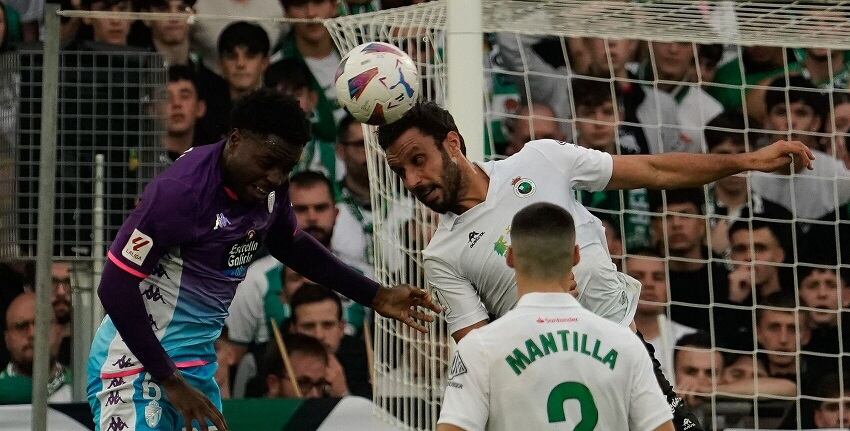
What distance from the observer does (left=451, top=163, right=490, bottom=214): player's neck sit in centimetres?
494

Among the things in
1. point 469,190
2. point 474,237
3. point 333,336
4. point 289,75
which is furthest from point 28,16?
point 474,237

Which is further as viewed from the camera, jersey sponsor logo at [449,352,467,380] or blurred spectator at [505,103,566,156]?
blurred spectator at [505,103,566,156]

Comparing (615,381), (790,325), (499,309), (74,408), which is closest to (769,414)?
(790,325)

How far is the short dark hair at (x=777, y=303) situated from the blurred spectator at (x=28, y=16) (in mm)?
4767

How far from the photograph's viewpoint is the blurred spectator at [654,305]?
779 centimetres

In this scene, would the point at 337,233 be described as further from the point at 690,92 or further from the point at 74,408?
the point at 690,92

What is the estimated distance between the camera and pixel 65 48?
25.4ft

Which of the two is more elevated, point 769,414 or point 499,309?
point 499,309

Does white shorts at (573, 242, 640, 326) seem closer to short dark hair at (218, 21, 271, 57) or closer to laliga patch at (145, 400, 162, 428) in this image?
laliga patch at (145, 400, 162, 428)

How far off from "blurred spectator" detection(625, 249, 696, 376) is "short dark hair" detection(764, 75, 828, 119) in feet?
4.27

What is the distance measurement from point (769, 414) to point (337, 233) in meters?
2.83

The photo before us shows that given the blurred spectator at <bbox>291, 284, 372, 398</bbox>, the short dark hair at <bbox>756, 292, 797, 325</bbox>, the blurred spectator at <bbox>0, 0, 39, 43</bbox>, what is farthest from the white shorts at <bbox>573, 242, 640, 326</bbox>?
the blurred spectator at <bbox>0, 0, 39, 43</bbox>

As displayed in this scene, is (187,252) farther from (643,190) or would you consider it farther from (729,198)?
(729,198)

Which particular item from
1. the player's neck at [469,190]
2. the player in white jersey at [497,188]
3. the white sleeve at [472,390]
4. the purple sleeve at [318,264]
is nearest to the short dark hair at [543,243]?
the white sleeve at [472,390]
